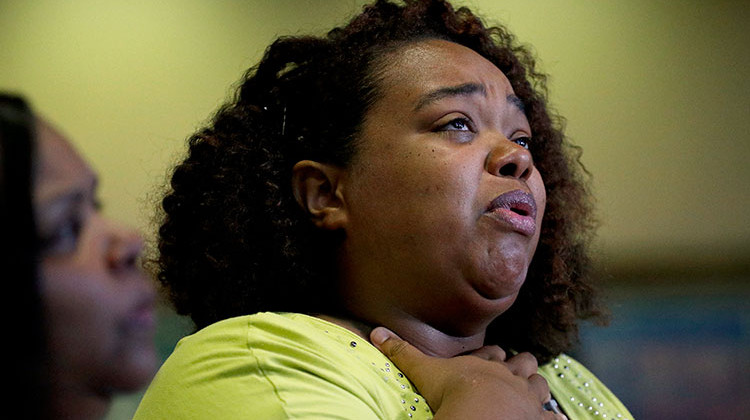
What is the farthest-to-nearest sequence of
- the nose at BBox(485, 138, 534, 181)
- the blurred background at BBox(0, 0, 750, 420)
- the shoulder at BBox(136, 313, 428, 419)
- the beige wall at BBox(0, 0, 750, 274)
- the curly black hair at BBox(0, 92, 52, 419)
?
the beige wall at BBox(0, 0, 750, 274), the blurred background at BBox(0, 0, 750, 420), the nose at BBox(485, 138, 534, 181), the shoulder at BBox(136, 313, 428, 419), the curly black hair at BBox(0, 92, 52, 419)

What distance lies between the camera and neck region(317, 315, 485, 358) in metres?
1.14

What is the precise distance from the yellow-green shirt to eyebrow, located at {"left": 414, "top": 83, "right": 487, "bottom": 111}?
34cm

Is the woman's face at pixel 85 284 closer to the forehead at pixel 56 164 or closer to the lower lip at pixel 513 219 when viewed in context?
the forehead at pixel 56 164

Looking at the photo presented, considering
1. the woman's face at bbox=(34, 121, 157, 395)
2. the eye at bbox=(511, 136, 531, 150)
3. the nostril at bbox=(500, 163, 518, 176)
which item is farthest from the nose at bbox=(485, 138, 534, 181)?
the woman's face at bbox=(34, 121, 157, 395)

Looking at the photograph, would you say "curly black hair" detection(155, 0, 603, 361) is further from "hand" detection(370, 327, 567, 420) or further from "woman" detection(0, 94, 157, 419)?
"woman" detection(0, 94, 157, 419)

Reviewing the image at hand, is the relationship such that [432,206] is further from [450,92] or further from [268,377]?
[268,377]

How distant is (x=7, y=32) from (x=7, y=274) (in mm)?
1578

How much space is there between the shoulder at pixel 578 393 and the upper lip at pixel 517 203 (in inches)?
11.6

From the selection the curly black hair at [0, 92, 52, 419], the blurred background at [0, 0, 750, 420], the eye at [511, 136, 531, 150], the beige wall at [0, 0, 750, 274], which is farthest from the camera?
the beige wall at [0, 0, 750, 274]

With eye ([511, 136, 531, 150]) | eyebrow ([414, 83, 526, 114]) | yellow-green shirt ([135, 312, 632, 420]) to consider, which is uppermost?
eyebrow ([414, 83, 526, 114])

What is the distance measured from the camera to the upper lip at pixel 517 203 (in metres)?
1.10

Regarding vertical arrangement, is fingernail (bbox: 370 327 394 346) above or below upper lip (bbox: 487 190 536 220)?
below

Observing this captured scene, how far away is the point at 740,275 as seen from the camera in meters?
2.45

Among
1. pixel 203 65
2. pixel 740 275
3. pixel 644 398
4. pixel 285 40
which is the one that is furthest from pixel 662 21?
pixel 285 40
